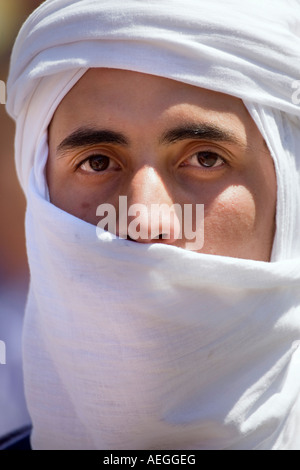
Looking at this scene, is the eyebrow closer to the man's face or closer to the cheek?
the man's face

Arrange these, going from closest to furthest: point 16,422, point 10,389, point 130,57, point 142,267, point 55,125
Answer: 1. point 142,267
2. point 130,57
3. point 55,125
4. point 16,422
5. point 10,389

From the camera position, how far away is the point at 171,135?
196cm

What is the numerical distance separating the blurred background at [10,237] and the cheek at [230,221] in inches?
50.7

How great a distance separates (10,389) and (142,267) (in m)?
1.23

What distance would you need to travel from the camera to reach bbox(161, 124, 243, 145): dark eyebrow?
6.41 feet

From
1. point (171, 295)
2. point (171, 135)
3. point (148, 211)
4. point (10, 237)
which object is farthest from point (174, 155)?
point (10, 237)

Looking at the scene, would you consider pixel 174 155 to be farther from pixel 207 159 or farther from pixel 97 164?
pixel 97 164

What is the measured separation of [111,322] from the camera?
189 centimetres

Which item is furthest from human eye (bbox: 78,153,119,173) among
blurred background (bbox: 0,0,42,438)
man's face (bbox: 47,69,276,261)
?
blurred background (bbox: 0,0,42,438)

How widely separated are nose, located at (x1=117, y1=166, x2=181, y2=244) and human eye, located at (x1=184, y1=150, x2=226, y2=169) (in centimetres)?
15

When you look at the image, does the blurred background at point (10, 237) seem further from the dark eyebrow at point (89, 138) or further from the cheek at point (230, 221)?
the cheek at point (230, 221)

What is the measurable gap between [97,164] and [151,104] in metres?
0.28

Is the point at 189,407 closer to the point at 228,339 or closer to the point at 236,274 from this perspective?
the point at 228,339

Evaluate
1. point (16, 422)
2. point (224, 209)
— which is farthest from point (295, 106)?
point (16, 422)
